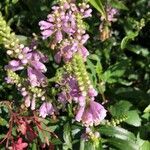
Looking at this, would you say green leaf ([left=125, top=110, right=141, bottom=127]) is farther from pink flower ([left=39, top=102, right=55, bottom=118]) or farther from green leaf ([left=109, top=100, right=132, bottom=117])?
pink flower ([left=39, top=102, right=55, bottom=118])

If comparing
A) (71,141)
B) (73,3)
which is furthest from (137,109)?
(73,3)

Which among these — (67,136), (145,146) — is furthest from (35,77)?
(145,146)

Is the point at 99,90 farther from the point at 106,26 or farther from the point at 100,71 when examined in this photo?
the point at 106,26

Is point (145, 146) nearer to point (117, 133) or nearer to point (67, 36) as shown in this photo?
point (117, 133)

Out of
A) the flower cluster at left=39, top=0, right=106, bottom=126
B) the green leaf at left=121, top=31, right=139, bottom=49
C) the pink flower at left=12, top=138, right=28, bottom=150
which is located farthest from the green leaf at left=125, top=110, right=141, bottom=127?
the pink flower at left=12, top=138, right=28, bottom=150

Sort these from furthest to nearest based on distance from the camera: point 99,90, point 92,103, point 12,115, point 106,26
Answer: point 106,26
point 99,90
point 12,115
point 92,103

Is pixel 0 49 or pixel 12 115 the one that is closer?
pixel 12 115

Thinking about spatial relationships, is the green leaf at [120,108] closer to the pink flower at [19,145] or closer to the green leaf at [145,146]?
the green leaf at [145,146]
